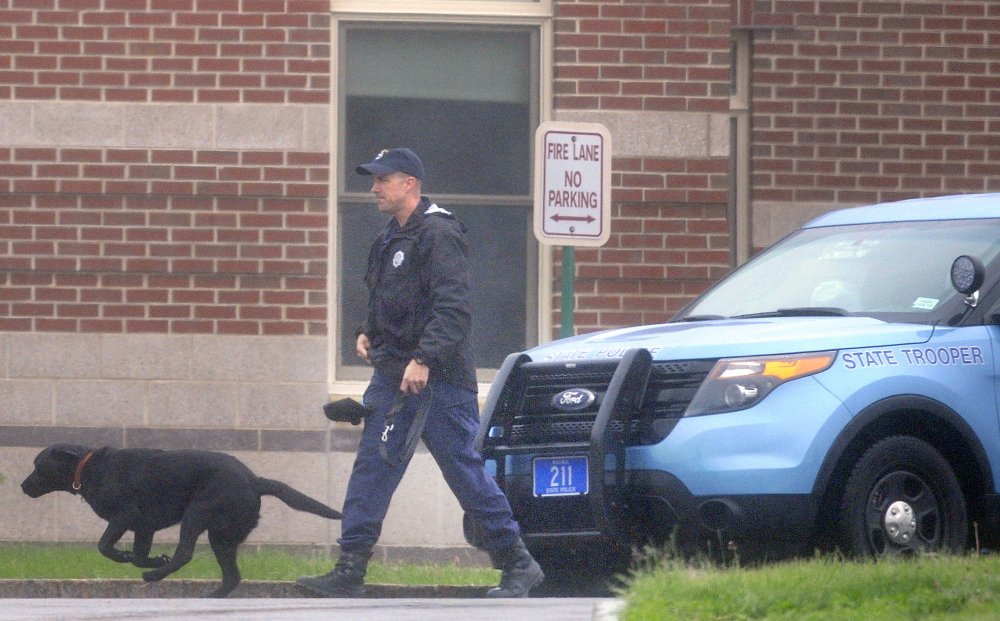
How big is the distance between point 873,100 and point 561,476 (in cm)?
544

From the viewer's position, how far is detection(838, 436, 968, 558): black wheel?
596 centimetres

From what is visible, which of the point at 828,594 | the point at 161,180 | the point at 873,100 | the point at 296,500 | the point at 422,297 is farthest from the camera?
the point at 873,100

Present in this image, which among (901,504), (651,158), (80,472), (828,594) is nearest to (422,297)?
(901,504)

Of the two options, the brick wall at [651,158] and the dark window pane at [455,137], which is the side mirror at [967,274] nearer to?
the brick wall at [651,158]

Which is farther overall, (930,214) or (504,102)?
(504,102)

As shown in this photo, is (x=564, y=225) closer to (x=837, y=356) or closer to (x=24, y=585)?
(x=837, y=356)

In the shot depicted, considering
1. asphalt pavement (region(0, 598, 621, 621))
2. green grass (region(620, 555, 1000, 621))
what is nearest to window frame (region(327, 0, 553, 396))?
asphalt pavement (region(0, 598, 621, 621))

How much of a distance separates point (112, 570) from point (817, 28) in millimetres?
5923

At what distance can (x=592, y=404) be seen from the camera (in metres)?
6.48

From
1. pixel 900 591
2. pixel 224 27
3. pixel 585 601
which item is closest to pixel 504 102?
pixel 224 27

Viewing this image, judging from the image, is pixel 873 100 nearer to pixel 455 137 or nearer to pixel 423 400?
pixel 455 137

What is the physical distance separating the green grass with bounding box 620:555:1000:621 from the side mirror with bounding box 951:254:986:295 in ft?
4.25

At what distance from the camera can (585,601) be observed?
5.80 metres

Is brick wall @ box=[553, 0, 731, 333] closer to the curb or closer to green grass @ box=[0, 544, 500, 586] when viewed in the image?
green grass @ box=[0, 544, 500, 586]
